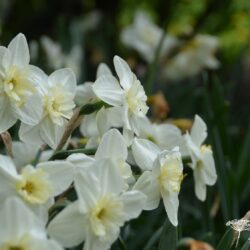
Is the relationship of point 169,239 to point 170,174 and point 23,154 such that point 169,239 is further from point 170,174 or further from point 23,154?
point 23,154

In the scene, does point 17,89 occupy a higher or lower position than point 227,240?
higher

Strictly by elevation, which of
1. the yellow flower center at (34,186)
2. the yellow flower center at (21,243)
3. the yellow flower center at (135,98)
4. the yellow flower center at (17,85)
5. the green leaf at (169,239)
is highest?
the yellow flower center at (17,85)

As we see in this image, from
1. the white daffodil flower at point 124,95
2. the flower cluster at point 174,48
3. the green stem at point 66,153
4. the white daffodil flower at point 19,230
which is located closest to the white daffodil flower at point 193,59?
the flower cluster at point 174,48

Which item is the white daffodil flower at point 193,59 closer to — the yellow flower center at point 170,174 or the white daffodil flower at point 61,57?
the white daffodil flower at point 61,57

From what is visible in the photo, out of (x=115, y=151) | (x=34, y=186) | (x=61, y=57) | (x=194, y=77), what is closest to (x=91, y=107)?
(x=115, y=151)

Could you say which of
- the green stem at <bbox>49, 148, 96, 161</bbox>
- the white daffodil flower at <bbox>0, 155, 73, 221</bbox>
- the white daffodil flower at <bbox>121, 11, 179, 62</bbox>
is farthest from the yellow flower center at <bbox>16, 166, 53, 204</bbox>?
the white daffodil flower at <bbox>121, 11, 179, 62</bbox>

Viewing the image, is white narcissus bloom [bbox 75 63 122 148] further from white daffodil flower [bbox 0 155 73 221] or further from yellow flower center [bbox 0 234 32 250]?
yellow flower center [bbox 0 234 32 250]
